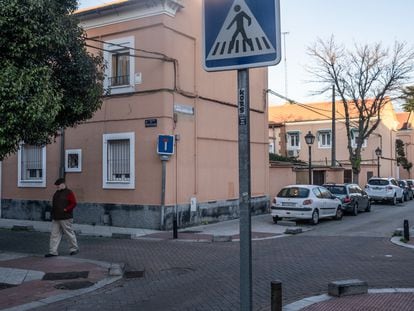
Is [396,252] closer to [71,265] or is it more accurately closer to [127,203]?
[71,265]

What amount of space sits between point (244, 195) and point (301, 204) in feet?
51.8

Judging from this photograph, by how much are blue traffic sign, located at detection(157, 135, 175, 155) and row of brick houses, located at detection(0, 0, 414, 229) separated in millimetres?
507

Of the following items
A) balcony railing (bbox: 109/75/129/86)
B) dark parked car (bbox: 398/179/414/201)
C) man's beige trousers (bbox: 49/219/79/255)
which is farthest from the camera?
dark parked car (bbox: 398/179/414/201)

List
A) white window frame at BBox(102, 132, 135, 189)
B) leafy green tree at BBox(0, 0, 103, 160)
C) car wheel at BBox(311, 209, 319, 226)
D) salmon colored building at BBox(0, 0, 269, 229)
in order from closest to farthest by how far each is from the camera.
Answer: leafy green tree at BBox(0, 0, 103, 160) → salmon colored building at BBox(0, 0, 269, 229) → white window frame at BBox(102, 132, 135, 189) → car wheel at BBox(311, 209, 319, 226)

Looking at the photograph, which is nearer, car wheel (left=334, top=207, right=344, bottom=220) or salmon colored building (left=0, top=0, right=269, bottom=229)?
salmon colored building (left=0, top=0, right=269, bottom=229)

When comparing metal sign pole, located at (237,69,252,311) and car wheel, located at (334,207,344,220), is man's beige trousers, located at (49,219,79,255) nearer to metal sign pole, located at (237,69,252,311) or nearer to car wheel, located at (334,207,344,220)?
metal sign pole, located at (237,69,252,311)

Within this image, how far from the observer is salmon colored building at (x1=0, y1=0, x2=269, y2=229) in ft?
56.8

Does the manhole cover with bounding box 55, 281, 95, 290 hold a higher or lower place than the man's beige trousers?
lower

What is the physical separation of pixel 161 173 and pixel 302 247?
5.74 metres

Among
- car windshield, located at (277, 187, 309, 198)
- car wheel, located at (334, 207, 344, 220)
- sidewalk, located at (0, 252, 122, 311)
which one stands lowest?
sidewalk, located at (0, 252, 122, 311)

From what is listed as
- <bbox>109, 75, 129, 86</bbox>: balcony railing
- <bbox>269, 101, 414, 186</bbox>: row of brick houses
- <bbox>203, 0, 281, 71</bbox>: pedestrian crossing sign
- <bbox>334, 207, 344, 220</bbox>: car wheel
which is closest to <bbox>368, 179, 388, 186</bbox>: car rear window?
<bbox>334, 207, 344, 220</bbox>: car wheel

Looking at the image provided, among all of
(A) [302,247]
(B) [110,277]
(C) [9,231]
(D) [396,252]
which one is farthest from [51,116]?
(C) [9,231]

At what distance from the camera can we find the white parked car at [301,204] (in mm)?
19016

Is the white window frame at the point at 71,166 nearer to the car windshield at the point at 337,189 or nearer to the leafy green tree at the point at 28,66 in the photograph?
the leafy green tree at the point at 28,66
